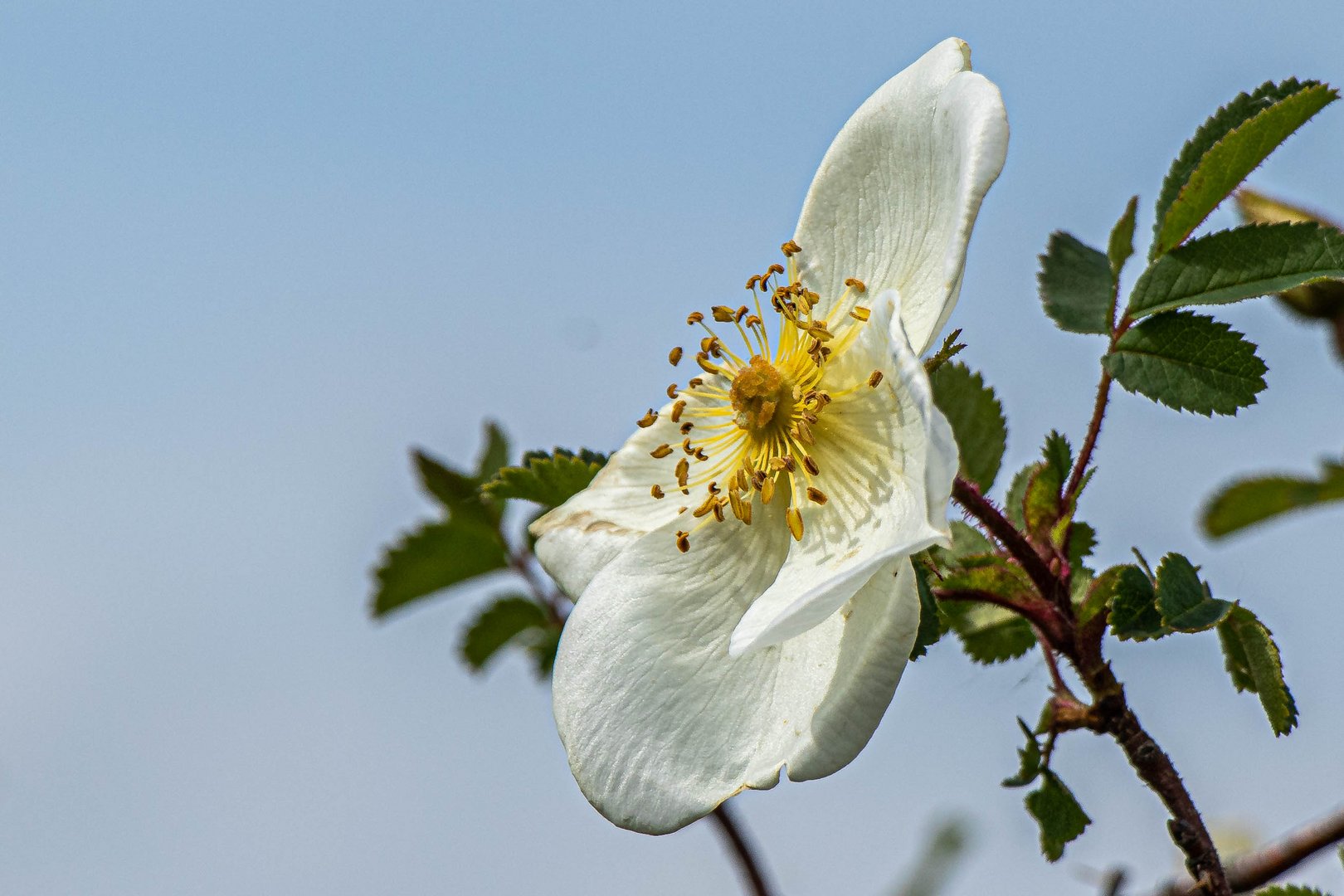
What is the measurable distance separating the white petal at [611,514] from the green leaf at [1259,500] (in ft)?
3.65

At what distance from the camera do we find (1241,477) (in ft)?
7.83

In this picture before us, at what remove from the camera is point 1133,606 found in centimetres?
144

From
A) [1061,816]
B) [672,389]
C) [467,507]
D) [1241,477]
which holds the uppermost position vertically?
[467,507]

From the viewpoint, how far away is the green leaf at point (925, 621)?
139 centimetres

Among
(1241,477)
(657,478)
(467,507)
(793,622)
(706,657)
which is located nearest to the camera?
(793,622)

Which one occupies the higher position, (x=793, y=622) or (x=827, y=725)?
(x=793, y=622)

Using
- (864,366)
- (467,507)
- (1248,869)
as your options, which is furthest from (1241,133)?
(467,507)

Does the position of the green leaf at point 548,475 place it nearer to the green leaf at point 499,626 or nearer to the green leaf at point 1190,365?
the green leaf at point 1190,365

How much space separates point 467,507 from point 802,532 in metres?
1.15

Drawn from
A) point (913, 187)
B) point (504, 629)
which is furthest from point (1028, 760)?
point (504, 629)

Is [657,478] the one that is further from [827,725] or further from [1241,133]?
[1241,133]

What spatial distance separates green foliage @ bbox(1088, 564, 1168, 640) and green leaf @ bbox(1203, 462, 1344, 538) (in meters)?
0.84

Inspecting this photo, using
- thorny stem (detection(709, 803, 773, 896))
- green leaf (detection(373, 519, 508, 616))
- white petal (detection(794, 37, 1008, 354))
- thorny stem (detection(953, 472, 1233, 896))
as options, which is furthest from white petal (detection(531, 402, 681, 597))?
green leaf (detection(373, 519, 508, 616))

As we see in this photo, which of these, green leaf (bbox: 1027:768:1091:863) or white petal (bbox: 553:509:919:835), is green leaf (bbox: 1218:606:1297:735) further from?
white petal (bbox: 553:509:919:835)
